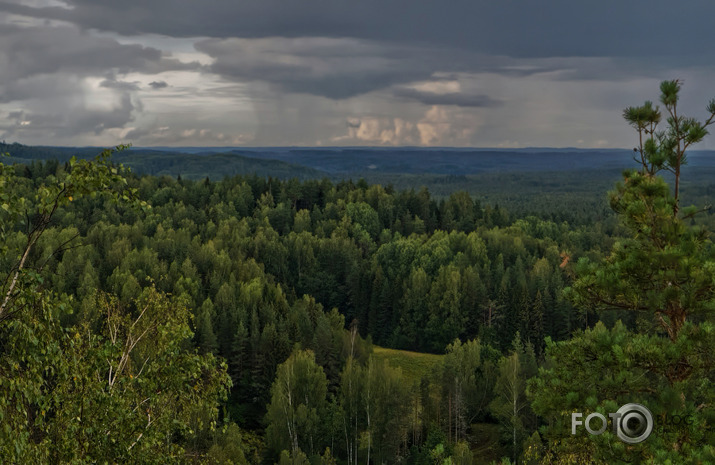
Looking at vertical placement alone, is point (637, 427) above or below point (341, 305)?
above

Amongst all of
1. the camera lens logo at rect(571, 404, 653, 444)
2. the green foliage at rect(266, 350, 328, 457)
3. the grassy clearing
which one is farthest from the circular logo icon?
the grassy clearing

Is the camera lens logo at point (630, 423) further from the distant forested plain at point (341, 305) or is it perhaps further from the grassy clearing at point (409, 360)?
the grassy clearing at point (409, 360)

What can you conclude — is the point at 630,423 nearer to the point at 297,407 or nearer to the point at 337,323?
the point at 297,407

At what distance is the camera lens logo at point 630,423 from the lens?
13.6 meters

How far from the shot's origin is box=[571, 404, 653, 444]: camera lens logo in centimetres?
1361

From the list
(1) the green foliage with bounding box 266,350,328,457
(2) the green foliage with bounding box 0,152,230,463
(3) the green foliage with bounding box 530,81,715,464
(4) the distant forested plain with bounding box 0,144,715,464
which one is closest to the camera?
(2) the green foliage with bounding box 0,152,230,463

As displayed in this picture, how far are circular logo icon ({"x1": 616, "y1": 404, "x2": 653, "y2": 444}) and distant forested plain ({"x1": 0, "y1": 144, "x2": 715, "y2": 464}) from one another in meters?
0.89

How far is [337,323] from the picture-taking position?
276ft

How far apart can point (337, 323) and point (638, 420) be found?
71.3 meters

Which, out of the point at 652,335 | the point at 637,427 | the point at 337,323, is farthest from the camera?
the point at 337,323

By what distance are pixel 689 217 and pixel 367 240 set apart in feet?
386

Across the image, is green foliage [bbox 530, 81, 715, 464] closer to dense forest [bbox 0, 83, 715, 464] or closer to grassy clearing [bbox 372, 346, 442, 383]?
dense forest [bbox 0, 83, 715, 464]

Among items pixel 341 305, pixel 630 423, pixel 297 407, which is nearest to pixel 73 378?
pixel 630 423

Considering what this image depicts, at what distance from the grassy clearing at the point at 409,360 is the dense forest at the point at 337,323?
2.36 ft
